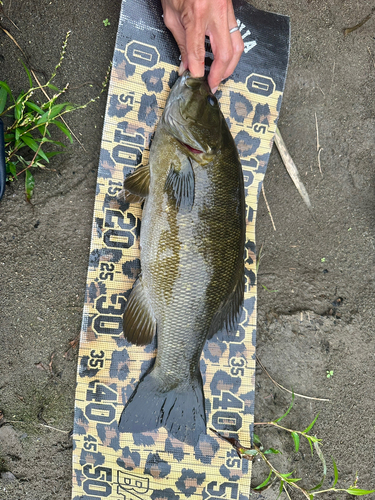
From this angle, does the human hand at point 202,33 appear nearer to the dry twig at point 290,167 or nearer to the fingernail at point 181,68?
the fingernail at point 181,68

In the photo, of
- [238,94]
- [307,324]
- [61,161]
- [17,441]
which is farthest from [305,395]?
[61,161]

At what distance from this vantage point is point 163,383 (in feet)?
7.74

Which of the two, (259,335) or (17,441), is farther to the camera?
(259,335)

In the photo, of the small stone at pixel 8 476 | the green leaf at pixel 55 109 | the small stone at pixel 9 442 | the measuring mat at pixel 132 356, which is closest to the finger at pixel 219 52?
the measuring mat at pixel 132 356

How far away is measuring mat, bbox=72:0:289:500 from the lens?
96.0 inches

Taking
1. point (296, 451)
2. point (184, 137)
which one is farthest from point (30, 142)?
point (296, 451)

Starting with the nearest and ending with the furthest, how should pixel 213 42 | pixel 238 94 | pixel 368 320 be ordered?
pixel 213 42 → pixel 238 94 → pixel 368 320

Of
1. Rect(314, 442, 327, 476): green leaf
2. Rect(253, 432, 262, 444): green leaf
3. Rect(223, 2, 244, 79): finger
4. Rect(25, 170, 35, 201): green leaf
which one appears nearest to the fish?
Rect(223, 2, 244, 79): finger

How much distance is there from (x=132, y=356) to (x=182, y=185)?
1.31 meters

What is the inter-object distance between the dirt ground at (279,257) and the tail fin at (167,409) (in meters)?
0.53

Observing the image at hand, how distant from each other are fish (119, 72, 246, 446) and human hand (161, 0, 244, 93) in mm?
135

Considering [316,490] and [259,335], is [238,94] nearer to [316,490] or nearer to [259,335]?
[259,335]

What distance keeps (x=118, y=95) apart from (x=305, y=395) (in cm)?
276

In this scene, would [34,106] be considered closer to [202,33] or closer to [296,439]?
[202,33]
